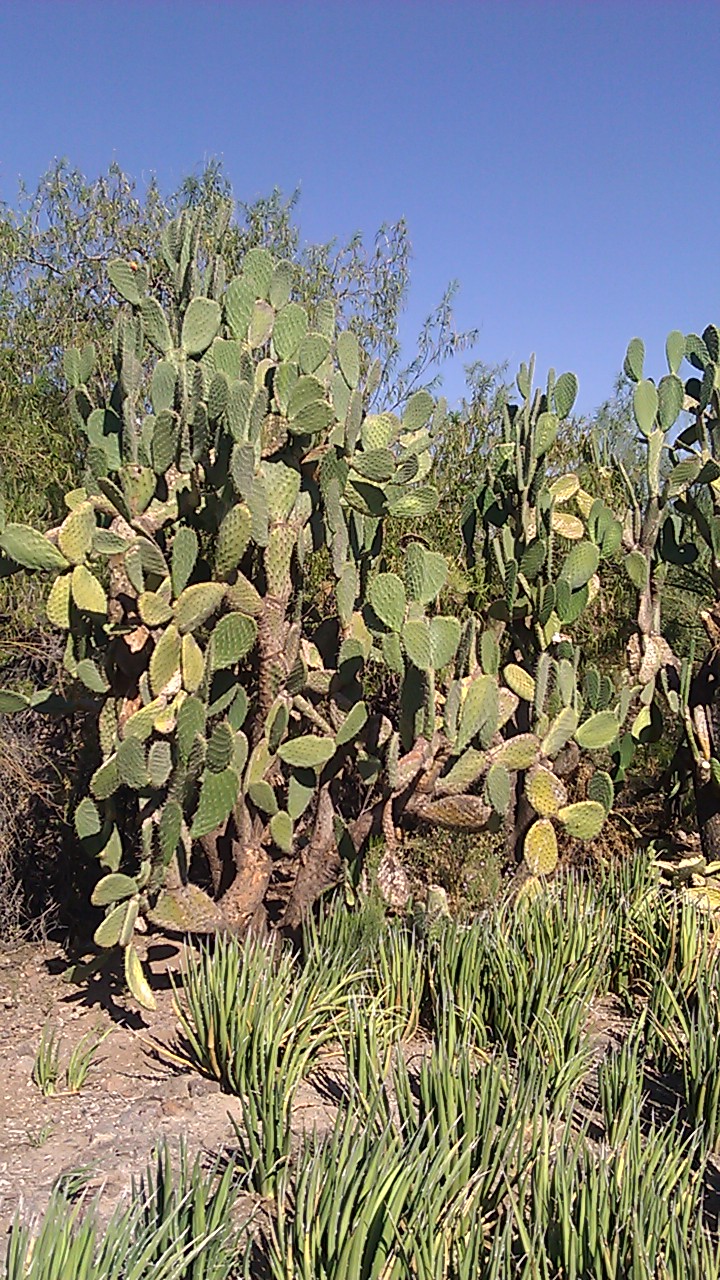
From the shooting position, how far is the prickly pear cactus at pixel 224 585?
3504mm

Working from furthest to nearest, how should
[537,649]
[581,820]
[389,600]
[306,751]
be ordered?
[537,649], [581,820], [306,751], [389,600]

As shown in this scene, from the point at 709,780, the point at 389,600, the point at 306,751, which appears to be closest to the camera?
the point at 389,600

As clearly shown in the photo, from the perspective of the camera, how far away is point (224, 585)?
3.63 metres

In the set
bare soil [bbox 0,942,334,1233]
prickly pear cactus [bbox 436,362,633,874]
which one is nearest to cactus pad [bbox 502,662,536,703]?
prickly pear cactus [bbox 436,362,633,874]

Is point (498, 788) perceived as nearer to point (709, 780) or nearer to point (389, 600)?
point (389, 600)

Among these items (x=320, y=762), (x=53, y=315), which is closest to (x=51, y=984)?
(x=320, y=762)

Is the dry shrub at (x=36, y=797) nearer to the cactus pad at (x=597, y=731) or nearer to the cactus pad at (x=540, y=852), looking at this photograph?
the cactus pad at (x=540, y=852)

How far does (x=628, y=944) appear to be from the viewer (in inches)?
151

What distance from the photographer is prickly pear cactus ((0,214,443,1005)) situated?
3504 mm

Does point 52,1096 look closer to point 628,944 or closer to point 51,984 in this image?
point 51,984

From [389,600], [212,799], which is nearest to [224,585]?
[389,600]

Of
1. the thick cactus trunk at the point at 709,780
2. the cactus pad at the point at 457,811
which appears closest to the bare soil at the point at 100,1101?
the cactus pad at the point at 457,811

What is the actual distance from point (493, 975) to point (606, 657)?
2.70m

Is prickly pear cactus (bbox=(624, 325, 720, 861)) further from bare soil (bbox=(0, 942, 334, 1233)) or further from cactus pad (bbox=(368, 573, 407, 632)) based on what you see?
bare soil (bbox=(0, 942, 334, 1233))
